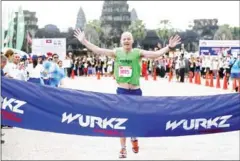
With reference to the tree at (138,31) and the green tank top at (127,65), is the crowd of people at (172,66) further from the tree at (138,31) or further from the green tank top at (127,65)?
the tree at (138,31)

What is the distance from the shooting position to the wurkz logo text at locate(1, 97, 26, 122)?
6.00 meters

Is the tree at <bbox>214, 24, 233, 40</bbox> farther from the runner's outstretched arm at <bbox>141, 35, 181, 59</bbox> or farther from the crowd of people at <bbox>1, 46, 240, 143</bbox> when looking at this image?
the runner's outstretched arm at <bbox>141, 35, 181, 59</bbox>

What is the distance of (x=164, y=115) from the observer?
6.45m

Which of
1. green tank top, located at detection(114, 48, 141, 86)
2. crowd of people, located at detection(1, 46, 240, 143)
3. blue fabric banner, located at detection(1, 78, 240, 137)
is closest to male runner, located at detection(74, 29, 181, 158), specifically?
green tank top, located at detection(114, 48, 141, 86)

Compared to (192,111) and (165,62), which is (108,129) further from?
(165,62)

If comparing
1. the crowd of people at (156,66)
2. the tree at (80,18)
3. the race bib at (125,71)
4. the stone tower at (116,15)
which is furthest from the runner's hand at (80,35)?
the tree at (80,18)

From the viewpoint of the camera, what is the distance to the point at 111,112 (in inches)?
249

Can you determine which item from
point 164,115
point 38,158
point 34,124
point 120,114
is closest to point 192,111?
point 164,115

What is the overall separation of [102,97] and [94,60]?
121 feet

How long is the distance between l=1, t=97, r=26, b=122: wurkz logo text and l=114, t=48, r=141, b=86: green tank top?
196 centimetres

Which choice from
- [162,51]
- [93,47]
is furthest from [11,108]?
[162,51]

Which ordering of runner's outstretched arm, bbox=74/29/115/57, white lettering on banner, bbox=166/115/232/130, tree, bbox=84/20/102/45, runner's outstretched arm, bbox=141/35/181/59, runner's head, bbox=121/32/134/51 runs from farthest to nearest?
tree, bbox=84/20/102/45 → runner's outstretched arm, bbox=74/29/115/57 → runner's outstretched arm, bbox=141/35/181/59 → runner's head, bbox=121/32/134/51 → white lettering on banner, bbox=166/115/232/130

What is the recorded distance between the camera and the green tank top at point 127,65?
7.55 metres

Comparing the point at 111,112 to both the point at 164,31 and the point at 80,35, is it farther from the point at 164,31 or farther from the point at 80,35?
the point at 164,31
